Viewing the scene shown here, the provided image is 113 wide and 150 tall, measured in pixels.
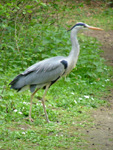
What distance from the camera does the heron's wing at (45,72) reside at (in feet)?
18.2

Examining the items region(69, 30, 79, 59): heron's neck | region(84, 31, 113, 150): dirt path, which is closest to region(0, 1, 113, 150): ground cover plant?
region(84, 31, 113, 150): dirt path

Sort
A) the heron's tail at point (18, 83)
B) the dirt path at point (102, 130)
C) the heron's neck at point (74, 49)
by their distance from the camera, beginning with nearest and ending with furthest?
the dirt path at point (102, 130) < the heron's tail at point (18, 83) < the heron's neck at point (74, 49)

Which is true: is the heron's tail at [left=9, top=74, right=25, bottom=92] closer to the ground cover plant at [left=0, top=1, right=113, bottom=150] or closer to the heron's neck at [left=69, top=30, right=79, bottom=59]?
the ground cover plant at [left=0, top=1, right=113, bottom=150]

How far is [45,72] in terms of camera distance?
18.4ft

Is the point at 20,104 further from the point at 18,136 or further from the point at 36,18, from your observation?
the point at 36,18

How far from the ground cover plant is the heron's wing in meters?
0.42

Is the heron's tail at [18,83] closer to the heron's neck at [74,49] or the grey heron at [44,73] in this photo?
the grey heron at [44,73]

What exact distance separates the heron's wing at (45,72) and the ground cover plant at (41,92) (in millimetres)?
416

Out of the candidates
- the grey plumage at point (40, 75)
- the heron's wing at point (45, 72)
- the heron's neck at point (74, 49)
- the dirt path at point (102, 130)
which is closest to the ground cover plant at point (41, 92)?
the dirt path at point (102, 130)

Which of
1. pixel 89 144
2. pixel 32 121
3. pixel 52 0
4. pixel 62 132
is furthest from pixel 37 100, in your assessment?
pixel 52 0

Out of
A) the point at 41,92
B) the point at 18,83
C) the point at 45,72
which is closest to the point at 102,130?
the point at 45,72

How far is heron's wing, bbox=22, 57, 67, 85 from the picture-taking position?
219 inches

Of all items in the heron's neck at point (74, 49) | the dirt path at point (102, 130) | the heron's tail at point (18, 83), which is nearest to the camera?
the dirt path at point (102, 130)

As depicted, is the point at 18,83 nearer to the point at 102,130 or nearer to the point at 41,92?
the point at 41,92
